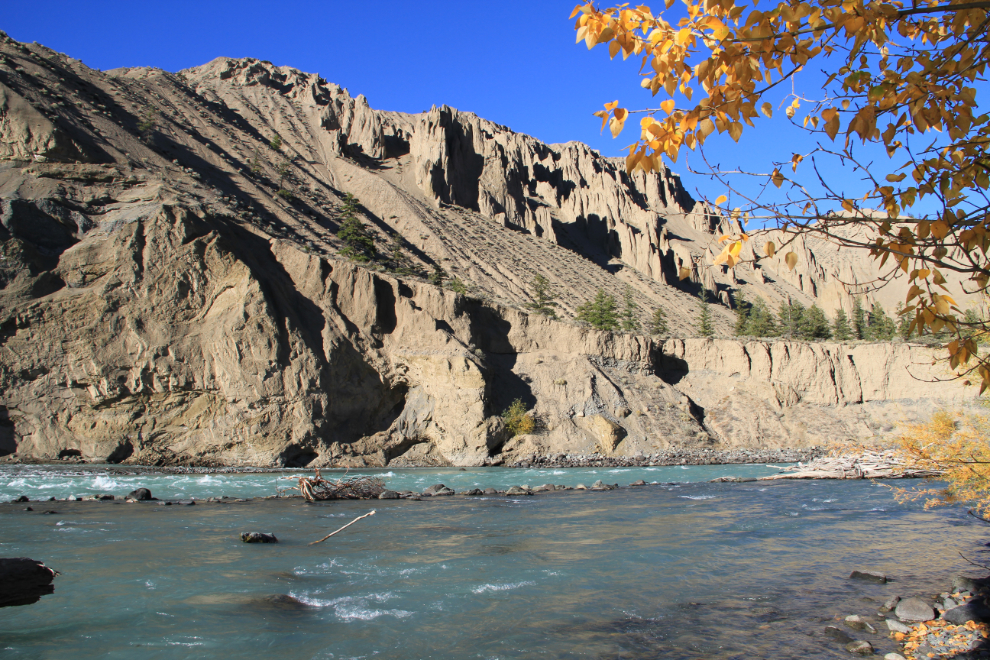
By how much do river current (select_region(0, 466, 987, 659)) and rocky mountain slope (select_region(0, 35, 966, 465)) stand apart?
777cm

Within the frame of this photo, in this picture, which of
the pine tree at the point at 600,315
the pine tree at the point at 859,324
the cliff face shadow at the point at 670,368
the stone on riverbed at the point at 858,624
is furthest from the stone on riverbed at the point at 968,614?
the pine tree at the point at 859,324

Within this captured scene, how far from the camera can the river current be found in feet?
26.1

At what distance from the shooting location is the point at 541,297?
59.0 meters

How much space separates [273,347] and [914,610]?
Result: 29.3m

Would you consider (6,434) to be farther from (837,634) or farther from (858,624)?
(858,624)

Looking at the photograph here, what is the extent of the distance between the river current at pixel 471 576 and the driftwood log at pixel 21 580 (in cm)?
111

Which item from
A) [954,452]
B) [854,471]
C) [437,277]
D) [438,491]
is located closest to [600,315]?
[437,277]

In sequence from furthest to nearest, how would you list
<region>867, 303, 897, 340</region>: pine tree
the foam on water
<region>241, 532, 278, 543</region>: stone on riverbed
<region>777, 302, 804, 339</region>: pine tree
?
<region>777, 302, 804, 339</region>: pine tree, <region>867, 303, 897, 340</region>: pine tree, <region>241, 532, 278, 543</region>: stone on riverbed, the foam on water

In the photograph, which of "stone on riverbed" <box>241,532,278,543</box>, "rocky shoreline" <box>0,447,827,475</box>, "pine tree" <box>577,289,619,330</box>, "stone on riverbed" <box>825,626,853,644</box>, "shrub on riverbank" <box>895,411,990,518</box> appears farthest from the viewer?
"pine tree" <box>577,289,619,330</box>

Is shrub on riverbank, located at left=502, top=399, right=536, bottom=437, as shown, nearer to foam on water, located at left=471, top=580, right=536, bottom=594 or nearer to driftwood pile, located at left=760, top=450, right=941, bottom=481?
driftwood pile, located at left=760, top=450, right=941, bottom=481

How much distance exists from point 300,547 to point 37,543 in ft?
18.1

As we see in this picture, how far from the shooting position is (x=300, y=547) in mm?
13555

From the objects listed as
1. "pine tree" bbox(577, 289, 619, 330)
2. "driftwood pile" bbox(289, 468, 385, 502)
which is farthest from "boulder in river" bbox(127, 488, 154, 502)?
"pine tree" bbox(577, 289, 619, 330)

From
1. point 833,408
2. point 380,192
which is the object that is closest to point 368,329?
point 833,408
